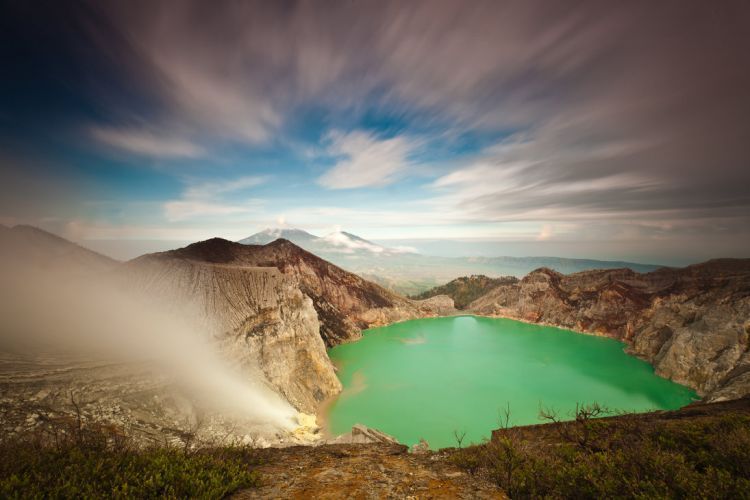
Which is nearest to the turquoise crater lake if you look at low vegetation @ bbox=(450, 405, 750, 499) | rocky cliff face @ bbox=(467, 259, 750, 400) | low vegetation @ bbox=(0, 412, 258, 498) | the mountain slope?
rocky cliff face @ bbox=(467, 259, 750, 400)

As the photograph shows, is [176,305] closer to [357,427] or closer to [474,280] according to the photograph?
[357,427]

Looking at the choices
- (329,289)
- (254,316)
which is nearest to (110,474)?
(254,316)

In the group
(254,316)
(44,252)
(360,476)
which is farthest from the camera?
(254,316)

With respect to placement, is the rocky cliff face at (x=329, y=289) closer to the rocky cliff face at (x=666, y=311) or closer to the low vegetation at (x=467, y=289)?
the low vegetation at (x=467, y=289)

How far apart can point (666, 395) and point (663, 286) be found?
39913 mm

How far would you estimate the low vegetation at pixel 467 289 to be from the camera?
4156 inches

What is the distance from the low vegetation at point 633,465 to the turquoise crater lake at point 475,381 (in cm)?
2020

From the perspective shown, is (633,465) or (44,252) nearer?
(633,465)

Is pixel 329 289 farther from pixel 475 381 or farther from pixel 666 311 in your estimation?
pixel 666 311

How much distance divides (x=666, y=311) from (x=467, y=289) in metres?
61.0

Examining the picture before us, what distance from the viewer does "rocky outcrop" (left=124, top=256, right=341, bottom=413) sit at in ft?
91.1

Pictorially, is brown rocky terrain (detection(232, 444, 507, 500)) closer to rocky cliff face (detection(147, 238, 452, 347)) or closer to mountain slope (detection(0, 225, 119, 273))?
mountain slope (detection(0, 225, 119, 273))

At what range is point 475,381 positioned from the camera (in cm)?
3962

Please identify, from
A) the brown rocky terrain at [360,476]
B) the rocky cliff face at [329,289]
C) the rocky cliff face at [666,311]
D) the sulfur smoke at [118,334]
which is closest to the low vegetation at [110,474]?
the brown rocky terrain at [360,476]
